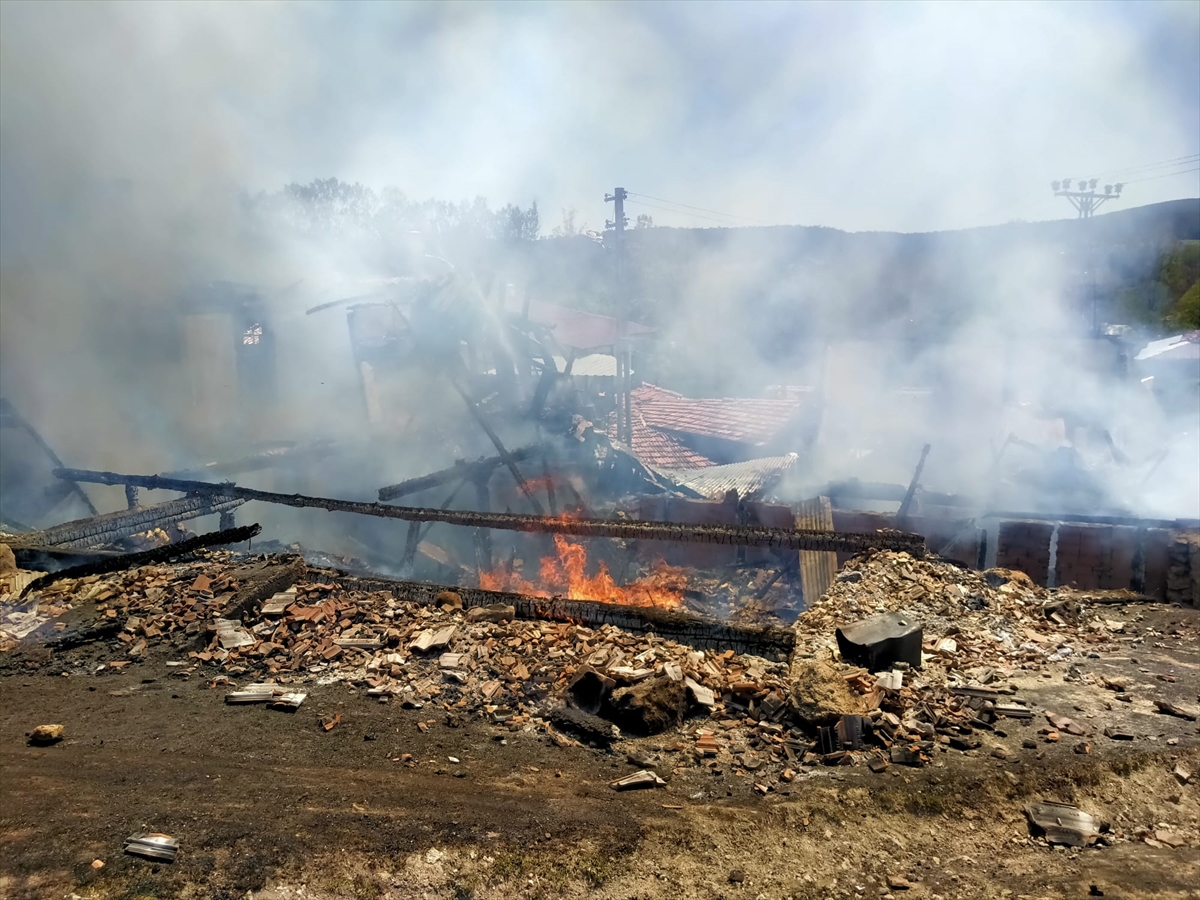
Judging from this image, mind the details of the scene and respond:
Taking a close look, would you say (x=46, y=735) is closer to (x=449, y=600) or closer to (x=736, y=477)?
(x=449, y=600)

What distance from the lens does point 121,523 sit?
10.5m

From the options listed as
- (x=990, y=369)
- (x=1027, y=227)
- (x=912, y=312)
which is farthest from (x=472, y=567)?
(x=1027, y=227)

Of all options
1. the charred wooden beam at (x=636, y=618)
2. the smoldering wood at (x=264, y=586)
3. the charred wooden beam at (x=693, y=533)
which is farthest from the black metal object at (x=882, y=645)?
the smoldering wood at (x=264, y=586)

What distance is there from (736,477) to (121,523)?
1159 centimetres

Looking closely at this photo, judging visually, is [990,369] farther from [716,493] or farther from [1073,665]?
[1073,665]

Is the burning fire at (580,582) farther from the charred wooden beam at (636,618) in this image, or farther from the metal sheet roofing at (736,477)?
the charred wooden beam at (636,618)

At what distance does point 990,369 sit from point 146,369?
26.1 metres

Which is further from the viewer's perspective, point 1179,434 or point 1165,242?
point 1165,242

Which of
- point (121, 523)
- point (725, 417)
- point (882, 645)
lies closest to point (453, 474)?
point (121, 523)

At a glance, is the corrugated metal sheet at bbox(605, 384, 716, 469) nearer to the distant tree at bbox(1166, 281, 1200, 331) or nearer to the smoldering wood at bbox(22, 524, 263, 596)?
the smoldering wood at bbox(22, 524, 263, 596)

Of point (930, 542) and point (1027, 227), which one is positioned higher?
point (1027, 227)

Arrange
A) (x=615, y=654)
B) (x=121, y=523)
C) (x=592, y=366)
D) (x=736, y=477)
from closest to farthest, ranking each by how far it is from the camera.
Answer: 1. (x=615, y=654)
2. (x=121, y=523)
3. (x=736, y=477)
4. (x=592, y=366)

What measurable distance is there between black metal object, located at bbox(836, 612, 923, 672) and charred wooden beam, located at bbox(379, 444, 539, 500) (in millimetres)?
7193

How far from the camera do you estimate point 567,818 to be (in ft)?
13.8
